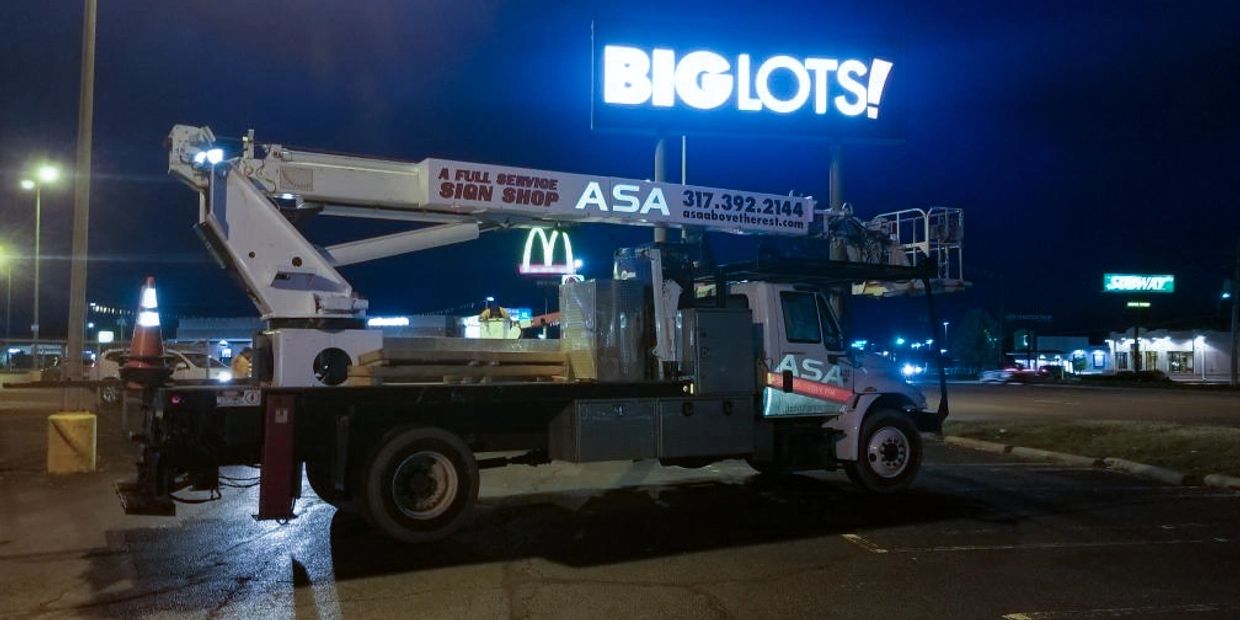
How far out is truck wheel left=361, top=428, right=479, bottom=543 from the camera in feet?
26.3

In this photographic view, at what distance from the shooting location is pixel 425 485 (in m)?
8.31

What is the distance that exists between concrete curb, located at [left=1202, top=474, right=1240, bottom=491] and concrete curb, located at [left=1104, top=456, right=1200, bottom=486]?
0.12 metres

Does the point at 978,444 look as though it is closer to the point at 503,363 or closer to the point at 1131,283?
the point at 503,363

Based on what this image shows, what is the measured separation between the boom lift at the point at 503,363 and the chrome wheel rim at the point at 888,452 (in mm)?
23

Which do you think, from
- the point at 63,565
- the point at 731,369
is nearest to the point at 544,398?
the point at 731,369

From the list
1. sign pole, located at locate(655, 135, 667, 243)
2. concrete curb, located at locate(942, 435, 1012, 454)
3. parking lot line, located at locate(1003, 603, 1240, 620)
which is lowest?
parking lot line, located at locate(1003, 603, 1240, 620)

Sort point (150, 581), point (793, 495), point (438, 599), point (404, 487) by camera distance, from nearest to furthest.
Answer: point (438, 599), point (150, 581), point (404, 487), point (793, 495)

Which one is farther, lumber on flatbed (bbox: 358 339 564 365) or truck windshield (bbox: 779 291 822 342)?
truck windshield (bbox: 779 291 822 342)

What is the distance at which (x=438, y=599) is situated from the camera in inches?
254

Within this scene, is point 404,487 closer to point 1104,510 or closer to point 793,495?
point 793,495

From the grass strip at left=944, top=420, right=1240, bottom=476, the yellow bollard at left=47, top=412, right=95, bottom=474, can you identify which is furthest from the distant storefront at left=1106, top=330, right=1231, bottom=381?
the yellow bollard at left=47, top=412, right=95, bottom=474

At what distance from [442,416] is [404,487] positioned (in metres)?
0.75

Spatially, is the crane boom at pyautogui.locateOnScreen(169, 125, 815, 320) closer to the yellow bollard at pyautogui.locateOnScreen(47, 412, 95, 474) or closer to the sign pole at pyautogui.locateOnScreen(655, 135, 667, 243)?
the yellow bollard at pyautogui.locateOnScreen(47, 412, 95, 474)

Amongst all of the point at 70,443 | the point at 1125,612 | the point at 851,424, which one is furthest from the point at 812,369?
the point at 70,443
